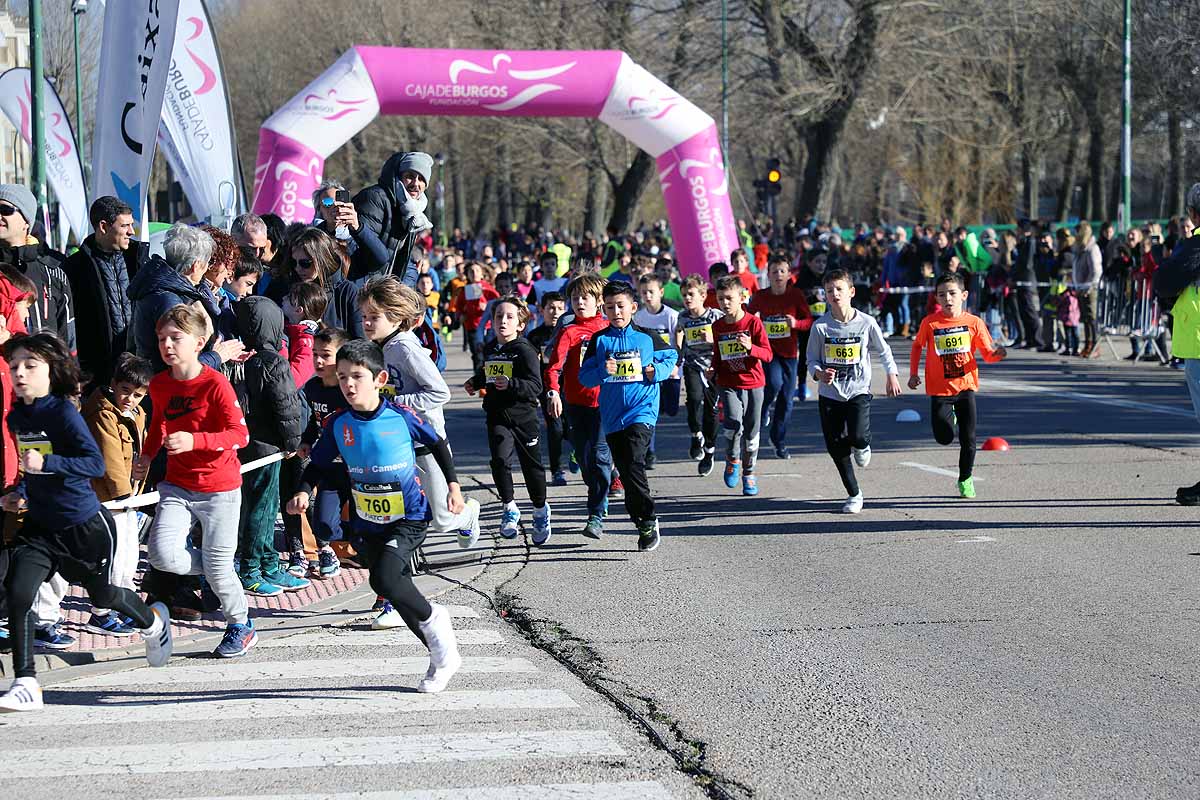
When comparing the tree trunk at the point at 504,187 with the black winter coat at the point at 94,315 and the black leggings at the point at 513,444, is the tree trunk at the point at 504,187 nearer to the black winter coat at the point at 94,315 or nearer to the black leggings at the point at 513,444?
the black leggings at the point at 513,444

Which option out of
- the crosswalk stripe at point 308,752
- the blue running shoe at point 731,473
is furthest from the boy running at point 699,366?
the crosswalk stripe at point 308,752

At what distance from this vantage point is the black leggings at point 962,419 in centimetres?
1106

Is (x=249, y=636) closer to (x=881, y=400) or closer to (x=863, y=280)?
(x=881, y=400)

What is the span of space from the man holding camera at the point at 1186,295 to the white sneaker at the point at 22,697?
724 cm

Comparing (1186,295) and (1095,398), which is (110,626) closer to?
(1186,295)

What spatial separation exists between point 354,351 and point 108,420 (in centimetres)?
180

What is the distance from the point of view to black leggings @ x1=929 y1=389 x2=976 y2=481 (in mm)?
11062

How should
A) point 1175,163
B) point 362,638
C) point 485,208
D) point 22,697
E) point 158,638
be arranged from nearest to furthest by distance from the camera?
point 22,697
point 158,638
point 362,638
point 1175,163
point 485,208

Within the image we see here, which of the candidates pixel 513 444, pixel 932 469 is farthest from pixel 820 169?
pixel 513 444

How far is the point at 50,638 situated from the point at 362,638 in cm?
139

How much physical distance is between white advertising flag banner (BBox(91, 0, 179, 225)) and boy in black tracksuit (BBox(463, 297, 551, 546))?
246 centimetres

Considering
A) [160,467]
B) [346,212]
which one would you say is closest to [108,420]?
[160,467]

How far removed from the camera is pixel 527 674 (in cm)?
669

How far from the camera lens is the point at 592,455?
10172 mm
